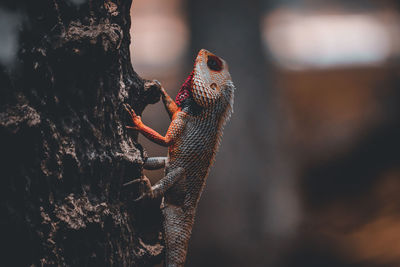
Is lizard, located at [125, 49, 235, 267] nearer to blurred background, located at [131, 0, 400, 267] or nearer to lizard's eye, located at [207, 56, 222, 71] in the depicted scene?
lizard's eye, located at [207, 56, 222, 71]

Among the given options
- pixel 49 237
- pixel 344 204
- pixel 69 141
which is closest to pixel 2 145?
pixel 69 141

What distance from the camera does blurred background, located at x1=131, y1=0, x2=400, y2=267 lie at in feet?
13.3

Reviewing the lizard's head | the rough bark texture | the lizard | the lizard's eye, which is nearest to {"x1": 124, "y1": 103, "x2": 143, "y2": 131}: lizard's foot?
the rough bark texture

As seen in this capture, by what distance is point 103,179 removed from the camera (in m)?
1.22

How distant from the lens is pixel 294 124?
554 cm

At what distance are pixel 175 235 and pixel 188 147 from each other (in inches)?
13.0

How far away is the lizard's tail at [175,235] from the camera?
1503 mm

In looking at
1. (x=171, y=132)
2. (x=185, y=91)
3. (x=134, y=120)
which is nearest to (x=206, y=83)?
(x=185, y=91)

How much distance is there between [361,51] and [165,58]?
2696mm

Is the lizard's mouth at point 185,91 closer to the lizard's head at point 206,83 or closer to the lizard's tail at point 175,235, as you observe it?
the lizard's head at point 206,83

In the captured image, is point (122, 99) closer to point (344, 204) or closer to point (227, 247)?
point (227, 247)

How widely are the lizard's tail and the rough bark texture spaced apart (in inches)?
8.9

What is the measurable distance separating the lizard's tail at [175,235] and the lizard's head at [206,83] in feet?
1.37

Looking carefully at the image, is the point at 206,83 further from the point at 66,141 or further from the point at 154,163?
the point at 66,141
